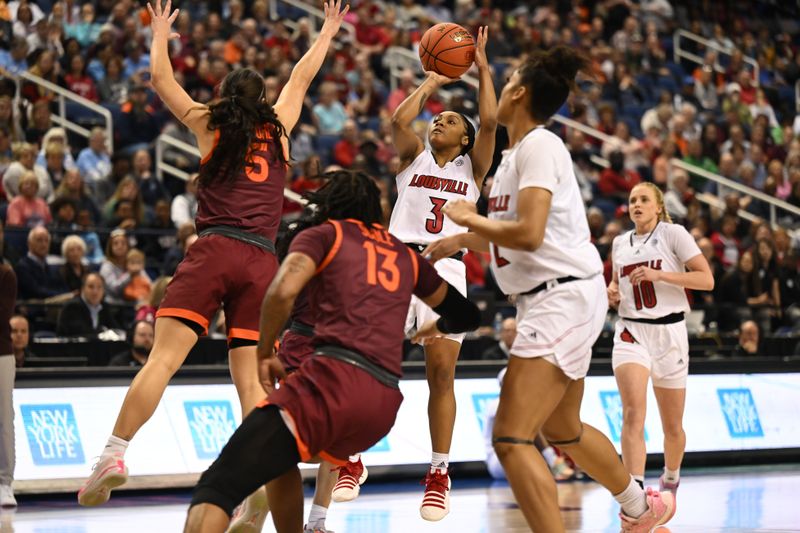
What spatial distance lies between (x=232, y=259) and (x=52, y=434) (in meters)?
4.47

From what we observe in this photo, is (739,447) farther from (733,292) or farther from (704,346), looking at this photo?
(733,292)

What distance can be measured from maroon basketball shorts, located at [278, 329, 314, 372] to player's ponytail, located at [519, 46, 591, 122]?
184 cm

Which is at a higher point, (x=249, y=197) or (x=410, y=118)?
(x=410, y=118)

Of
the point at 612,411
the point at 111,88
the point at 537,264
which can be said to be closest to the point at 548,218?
the point at 537,264

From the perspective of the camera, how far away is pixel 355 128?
16547 mm

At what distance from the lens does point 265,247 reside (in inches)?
273

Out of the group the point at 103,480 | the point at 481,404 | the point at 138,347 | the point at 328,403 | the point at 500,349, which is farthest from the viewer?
the point at 500,349

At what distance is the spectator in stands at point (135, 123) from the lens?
15.5 m

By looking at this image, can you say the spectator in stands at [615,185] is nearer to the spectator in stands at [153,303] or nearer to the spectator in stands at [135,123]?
the spectator in stands at [135,123]

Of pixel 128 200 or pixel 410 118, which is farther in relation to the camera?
pixel 128 200

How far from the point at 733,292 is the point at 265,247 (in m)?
10.7

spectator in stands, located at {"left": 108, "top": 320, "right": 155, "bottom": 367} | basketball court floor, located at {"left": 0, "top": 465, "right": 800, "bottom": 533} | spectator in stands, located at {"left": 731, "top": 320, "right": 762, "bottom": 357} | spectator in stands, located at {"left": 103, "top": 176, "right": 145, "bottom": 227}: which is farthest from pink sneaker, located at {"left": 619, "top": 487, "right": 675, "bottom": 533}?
spectator in stands, located at {"left": 103, "top": 176, "right": 145, "bottom": 227}

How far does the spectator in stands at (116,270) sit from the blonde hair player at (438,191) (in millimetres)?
5593

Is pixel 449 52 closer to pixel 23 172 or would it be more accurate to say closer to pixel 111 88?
pixel 23 172
